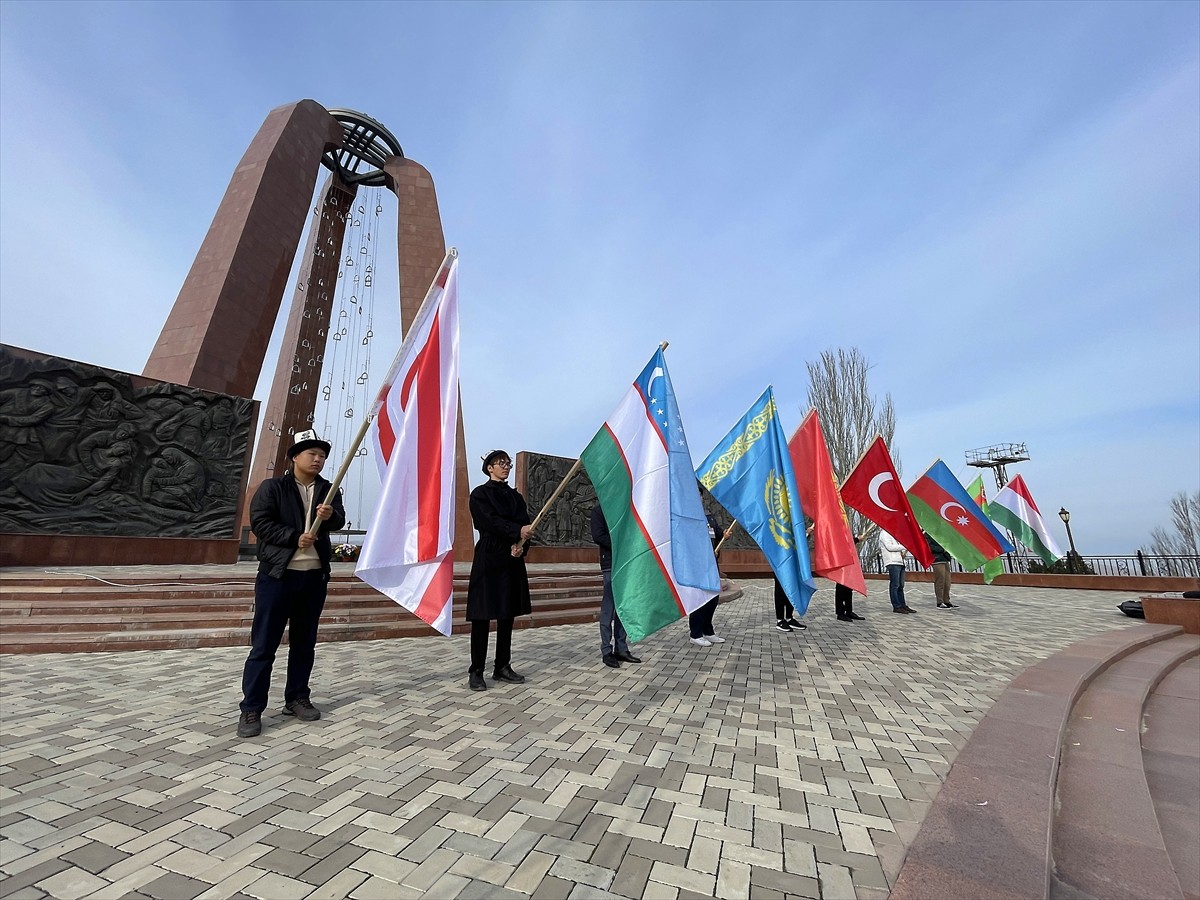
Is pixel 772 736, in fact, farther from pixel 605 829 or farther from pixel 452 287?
pixel 452 287

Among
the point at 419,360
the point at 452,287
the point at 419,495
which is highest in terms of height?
the point at 452,287

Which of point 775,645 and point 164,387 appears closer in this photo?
point 775,645

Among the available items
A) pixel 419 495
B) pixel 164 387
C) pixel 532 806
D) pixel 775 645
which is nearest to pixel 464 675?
pixel 419 495

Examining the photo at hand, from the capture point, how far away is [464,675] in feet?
15.0

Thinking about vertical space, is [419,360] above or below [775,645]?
above

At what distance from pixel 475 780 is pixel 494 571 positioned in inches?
70.8

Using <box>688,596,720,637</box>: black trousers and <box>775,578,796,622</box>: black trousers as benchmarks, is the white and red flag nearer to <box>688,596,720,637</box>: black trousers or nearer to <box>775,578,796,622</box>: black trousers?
<box>688,596,720,637</box>: black trousers

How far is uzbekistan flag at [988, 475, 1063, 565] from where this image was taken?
12734 mm

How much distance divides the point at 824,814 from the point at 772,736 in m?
0.98

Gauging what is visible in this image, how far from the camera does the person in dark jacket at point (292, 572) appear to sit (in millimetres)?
3154

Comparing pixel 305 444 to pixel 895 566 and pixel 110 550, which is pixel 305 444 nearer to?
pixel 110 550

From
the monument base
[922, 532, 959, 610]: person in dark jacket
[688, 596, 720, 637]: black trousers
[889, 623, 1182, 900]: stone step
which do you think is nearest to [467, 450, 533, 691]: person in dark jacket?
[889, 623, 1182, 900]: stone step

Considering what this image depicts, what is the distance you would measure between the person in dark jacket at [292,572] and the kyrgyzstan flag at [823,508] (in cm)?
427

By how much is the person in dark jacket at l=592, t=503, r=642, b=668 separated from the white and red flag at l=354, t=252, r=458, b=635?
1.76 metres
